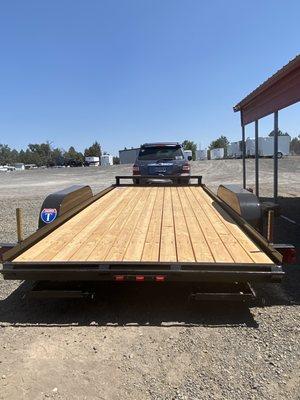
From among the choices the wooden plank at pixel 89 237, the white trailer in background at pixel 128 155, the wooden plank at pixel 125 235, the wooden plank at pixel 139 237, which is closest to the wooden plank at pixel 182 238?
the wooden plank at pixel 139 237

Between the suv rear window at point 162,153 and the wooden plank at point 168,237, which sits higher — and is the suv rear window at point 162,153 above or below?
above

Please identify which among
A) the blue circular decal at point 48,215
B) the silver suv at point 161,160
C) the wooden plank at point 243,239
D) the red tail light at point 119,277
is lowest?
the red tail light at point 119,277

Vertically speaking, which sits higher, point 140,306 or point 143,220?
point 143,220

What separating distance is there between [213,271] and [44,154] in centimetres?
15296

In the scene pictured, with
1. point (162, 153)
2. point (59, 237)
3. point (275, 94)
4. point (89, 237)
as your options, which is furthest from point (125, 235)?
point (162, 153)

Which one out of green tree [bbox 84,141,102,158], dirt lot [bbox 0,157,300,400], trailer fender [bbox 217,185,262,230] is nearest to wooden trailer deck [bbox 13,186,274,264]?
trailer fender [bbox 217,185,262,230]

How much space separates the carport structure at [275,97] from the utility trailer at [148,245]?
3.33m

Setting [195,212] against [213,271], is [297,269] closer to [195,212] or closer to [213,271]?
[195,212]

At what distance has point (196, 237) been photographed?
4898mm

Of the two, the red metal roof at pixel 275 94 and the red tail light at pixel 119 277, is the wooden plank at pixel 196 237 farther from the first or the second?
the red metal roof at pixel 275 94

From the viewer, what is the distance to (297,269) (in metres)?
5.94

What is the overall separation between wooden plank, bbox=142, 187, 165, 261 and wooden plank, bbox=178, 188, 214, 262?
1.30 feet

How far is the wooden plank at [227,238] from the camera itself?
4143mm

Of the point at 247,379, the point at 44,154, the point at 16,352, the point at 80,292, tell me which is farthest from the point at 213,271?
the point at 44,154
